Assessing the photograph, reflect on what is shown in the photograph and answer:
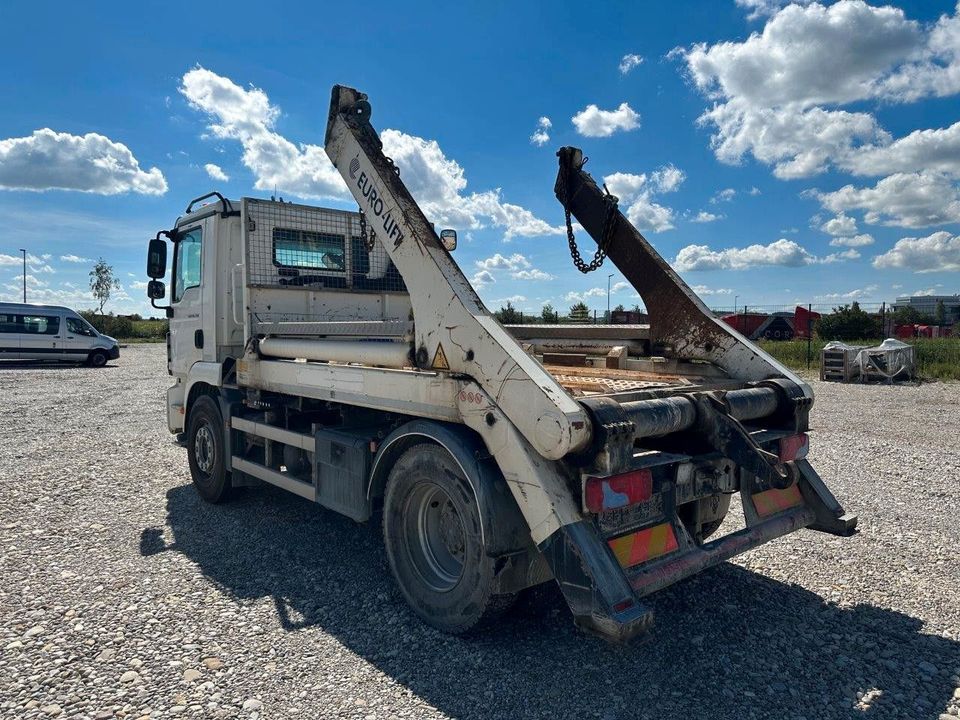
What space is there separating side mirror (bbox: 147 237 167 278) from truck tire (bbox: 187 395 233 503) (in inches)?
55.9

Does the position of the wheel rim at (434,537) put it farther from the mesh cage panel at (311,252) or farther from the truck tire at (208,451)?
the truck tire at (208,451)

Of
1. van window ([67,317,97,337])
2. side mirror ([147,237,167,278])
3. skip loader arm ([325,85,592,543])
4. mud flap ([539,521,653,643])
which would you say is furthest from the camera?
van window ([67,317,97,337])

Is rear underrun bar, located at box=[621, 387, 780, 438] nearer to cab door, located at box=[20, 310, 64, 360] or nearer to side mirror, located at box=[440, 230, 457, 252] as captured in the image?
side mirror, located at box=[440, 230, 457, 252]

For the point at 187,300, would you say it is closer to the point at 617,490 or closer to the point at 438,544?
the point at 438,544

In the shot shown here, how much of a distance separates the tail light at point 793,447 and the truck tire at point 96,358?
24.0 metres

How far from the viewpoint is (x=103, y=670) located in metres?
3.15

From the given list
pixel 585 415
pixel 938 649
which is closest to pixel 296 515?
pixel 585 415

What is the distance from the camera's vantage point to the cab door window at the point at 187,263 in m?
6.25

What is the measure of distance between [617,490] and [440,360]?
1207mm

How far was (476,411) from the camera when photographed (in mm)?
3225

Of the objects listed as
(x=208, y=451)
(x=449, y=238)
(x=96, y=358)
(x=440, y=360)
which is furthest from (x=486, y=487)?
(x=96, y=358)

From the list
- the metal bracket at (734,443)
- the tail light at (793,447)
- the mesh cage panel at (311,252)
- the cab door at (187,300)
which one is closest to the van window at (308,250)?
the mesh cage panel at (311,252)

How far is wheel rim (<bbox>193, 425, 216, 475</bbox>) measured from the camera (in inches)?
242

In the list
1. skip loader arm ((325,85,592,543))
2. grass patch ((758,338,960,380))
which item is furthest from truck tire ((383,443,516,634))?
grass patch ((758,338,960,380))
